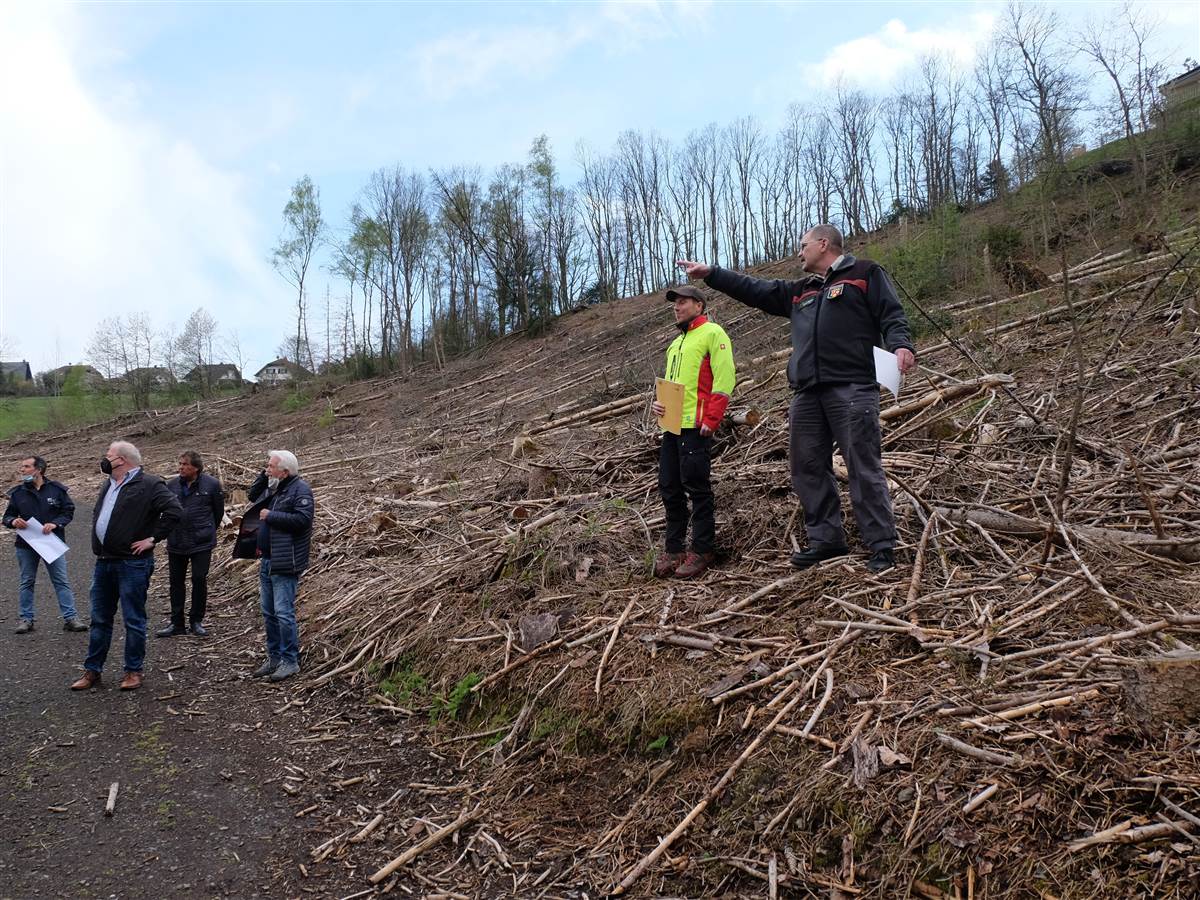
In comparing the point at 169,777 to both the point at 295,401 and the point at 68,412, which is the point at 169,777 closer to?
the point at 295,401

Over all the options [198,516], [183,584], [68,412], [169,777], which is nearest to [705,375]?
[169,777]

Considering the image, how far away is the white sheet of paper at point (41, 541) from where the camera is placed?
689cm

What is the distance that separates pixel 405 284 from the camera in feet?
133

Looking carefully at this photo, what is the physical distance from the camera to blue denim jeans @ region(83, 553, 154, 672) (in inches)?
212

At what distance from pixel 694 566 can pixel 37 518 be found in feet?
21.5

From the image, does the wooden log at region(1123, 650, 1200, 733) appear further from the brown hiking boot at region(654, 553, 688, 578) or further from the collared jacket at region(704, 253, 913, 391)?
the brown hiking boot at region(654, 553, 688, 578)

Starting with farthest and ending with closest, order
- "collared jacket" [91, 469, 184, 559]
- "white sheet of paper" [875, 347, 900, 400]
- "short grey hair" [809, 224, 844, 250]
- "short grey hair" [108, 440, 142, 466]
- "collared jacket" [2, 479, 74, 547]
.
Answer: "collared jacket" [2, 479, 74, 547]
"short grey hair" [108, 440, 142, 466]
"collared jacket" [91, 469, 184, 559]
"short grey hair" [809, 224, 844, 250]
"white sheet of paper" [875, 347, 900, 400]

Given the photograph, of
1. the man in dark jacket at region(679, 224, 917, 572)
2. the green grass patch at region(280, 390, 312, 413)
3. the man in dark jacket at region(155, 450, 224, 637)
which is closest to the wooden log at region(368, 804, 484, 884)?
the man in dark jacket at region(679, 224, 917, 572)

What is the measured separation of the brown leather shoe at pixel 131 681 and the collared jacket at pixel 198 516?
163 cm

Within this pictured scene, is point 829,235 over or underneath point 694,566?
over

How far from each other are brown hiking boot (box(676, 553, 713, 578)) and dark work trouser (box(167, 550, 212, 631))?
16.2 feet

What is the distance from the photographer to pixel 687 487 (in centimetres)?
483

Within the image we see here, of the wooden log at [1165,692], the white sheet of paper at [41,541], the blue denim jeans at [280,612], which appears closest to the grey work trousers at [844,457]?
the wooden log at [1165,692]

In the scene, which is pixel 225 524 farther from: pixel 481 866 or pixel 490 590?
pixel 481 866
